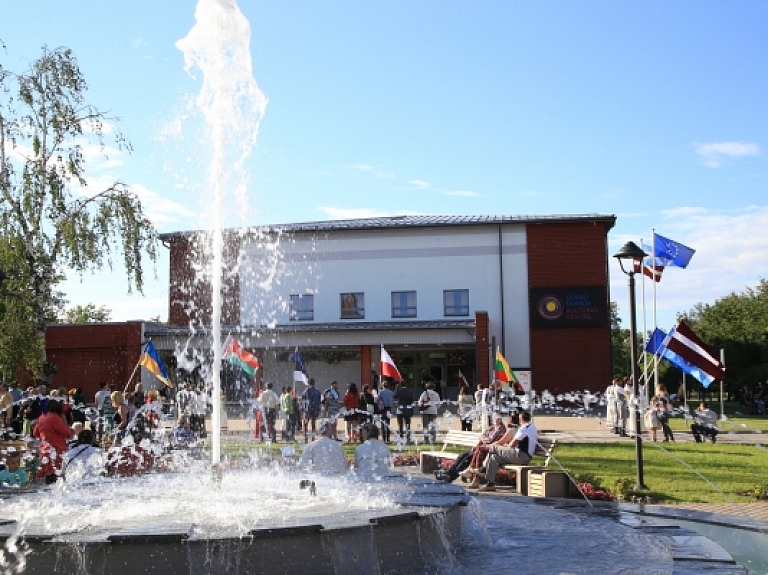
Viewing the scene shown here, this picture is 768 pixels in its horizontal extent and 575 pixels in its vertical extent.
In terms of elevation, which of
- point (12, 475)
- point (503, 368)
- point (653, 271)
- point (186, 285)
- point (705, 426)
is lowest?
point (705, 426)

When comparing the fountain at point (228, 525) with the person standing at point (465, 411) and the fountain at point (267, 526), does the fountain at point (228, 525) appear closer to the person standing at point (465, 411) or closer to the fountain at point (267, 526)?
the fountain at point (267, 526)

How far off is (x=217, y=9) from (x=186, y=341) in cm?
3697

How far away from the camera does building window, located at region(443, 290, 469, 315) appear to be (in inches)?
1882

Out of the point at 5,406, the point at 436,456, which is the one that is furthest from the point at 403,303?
the point at 436,456

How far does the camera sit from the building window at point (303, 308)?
49.8 meters

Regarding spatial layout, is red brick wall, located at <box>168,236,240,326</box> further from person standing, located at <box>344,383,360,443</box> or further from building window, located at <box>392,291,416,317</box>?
person standing, located at <box>344,383,360,443</box>

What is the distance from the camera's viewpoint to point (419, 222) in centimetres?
4984

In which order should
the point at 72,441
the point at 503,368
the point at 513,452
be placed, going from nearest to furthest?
the point at 72,441, the point at 513,452, the point at 503,368

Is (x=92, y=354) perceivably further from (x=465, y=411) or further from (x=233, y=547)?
(x=233, y=547)

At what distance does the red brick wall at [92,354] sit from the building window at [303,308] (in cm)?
904

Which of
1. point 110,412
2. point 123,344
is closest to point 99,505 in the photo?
point 110,412

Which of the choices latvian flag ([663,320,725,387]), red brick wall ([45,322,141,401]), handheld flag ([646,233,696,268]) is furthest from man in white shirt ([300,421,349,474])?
red brick wall ([45,322,141,401])

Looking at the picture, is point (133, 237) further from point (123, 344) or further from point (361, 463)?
point (361, 463)

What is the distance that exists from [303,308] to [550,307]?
14.5 metres
